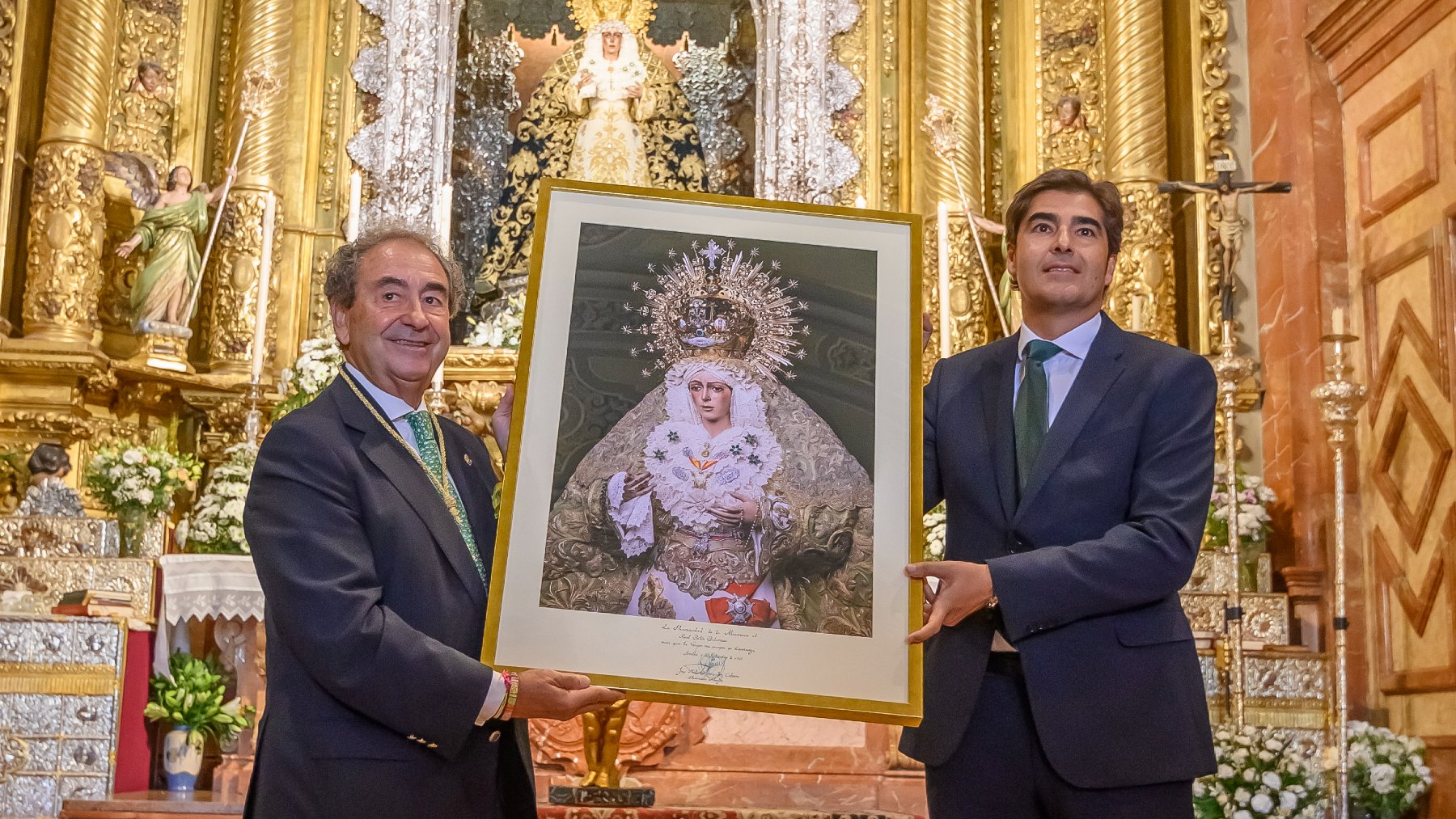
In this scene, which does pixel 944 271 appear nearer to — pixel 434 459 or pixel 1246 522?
pixel 1246 522

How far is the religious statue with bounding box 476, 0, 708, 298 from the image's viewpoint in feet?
29.3

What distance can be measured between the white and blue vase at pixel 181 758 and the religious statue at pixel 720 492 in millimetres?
4044

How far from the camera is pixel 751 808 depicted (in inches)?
205

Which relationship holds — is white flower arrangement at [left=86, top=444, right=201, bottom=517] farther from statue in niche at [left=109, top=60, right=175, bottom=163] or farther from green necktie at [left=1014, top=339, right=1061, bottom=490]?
green necktie at [left=1014, top=339, right=1061, bottom=490]

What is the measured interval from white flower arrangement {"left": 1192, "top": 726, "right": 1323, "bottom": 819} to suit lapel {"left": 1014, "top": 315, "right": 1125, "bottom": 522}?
9.63 ft

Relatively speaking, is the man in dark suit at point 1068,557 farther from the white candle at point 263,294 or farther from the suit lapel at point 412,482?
the white candle at point 263,294

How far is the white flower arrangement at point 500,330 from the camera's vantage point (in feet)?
28.1

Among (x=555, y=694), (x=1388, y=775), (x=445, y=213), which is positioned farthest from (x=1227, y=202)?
(x=555, y=694)

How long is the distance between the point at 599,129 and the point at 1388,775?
5.66 metres

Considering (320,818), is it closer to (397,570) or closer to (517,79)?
(397,570)

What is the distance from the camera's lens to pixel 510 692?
250 centimetres

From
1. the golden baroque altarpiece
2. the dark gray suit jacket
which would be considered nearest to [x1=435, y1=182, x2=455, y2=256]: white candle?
the golden baroque altarpiece

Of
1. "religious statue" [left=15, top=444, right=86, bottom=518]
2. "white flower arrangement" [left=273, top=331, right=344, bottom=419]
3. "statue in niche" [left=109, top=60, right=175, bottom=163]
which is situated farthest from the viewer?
"statue in niche" [left=109, top=60, right=175, bottom=163]

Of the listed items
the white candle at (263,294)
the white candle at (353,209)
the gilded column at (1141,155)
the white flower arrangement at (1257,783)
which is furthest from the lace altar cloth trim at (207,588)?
the gilded column at (1141,155)
